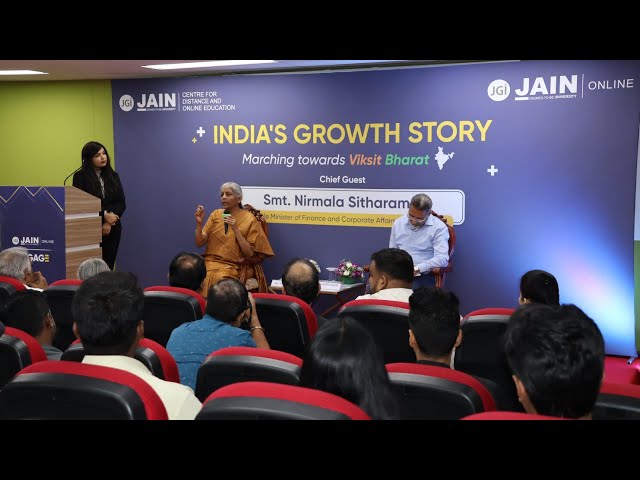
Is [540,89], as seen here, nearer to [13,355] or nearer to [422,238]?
[422,238]

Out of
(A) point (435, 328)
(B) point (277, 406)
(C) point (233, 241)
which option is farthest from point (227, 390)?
(C) point (233, 241)

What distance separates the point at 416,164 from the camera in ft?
21.5

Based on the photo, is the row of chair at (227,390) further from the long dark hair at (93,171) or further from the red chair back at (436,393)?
the long dark hair at (93,171)

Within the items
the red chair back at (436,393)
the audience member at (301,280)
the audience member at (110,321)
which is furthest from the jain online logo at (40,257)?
the red chair back at (436,393)

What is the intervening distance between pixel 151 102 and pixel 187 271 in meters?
4.20

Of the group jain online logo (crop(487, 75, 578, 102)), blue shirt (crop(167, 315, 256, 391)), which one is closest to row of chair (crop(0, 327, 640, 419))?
blue shirt (crop(167, 315, 256, 391))

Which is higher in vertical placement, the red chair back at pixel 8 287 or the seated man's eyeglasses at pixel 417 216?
the seated man's eyeglasses at pixel 417 216

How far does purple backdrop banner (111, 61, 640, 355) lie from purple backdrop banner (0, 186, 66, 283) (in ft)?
6.37

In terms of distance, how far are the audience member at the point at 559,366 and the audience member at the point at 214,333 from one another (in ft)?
5.09

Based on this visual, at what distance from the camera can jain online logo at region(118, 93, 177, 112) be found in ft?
25.3

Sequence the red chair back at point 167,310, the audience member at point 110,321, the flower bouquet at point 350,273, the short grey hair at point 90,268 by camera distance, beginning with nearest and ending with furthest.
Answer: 1. the audience member at point 110,321
2. the red chair back at point 167,310
3. the short grey hair at point 90,268
4. the flower bouquet at point 350,273

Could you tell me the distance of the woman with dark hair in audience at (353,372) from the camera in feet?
5.91

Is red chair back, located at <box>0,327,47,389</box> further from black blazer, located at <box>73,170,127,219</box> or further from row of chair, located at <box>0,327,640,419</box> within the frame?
black blazer, located at <box>73,170,127,219</box>
